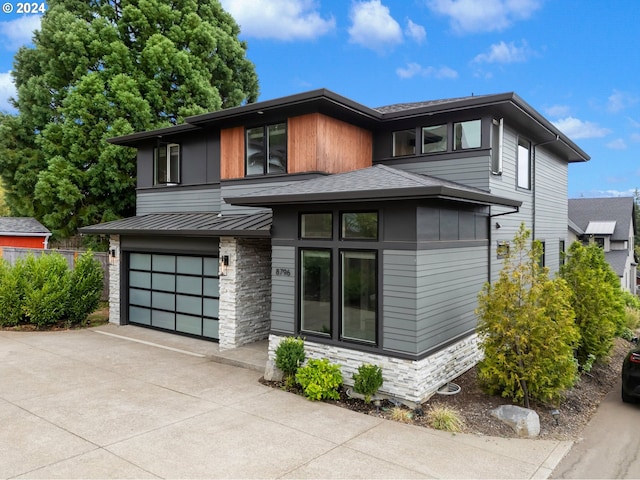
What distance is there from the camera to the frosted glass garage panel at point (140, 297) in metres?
13.0

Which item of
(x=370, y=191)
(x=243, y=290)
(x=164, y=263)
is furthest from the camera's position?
(x=164, y=263)

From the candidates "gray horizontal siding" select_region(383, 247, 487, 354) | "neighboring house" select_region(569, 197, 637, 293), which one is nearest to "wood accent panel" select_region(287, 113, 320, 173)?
"gray horizontal siding" select_region(383, 247, 487, 354)

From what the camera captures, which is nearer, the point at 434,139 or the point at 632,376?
the point at 632,376

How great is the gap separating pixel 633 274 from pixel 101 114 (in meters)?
34.1

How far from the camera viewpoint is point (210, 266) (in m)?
11.5

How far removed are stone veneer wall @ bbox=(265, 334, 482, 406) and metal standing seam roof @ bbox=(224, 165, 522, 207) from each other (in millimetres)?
2600

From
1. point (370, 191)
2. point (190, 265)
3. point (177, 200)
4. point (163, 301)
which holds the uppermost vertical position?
point (177, 200)

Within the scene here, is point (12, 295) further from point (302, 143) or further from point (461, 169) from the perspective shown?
point (461, 169)

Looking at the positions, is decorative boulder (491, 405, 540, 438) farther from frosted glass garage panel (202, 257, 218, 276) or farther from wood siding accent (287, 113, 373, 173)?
frosted glass garage panel (202, 257, 218, 276)

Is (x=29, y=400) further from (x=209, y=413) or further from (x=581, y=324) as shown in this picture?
(x=581, y=324)

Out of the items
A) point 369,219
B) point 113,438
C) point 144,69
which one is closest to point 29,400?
point 113,438

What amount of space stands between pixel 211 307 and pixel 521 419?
299 inches

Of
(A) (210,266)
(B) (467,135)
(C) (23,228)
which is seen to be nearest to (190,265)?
(A) (210,266)

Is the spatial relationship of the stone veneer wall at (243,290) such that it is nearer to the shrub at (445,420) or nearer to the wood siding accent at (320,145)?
the wood siding accent at (320,145)
